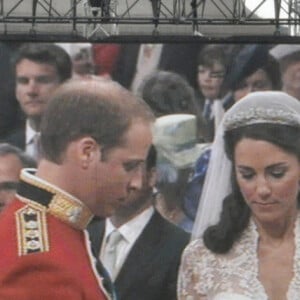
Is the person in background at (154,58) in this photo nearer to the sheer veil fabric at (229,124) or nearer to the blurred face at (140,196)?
the sheer veil fabric at (229,124)

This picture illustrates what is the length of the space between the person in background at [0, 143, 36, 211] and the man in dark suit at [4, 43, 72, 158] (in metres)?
0.03

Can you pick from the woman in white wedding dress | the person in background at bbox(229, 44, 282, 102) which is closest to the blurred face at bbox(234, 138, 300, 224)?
the woman in white wedding dress

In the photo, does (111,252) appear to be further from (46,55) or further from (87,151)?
(46,55)

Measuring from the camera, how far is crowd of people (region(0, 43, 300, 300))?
5.28 metres

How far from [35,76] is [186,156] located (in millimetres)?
733

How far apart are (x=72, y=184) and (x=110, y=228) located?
1.17 ft

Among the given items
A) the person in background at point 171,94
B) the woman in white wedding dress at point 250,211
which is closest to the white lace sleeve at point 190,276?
the woman in white wedding dress at point 250,211

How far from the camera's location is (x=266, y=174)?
5266 mm

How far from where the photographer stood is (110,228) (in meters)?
5.33

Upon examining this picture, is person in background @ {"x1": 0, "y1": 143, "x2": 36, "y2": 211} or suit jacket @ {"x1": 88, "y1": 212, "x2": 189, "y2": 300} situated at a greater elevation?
person in background @ {"x1": 0, "y1": 143, "x2": 36, "y2": 211}

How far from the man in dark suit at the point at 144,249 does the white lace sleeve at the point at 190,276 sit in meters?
0.02

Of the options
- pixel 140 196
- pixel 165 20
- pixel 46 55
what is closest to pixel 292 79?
pixel 140 196

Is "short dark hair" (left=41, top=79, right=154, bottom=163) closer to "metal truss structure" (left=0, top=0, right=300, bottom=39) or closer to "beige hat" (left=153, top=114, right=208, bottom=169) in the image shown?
"beige hat" (left=153, top=114, right=208, bottom=169)

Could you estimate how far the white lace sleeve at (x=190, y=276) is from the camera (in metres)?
5.34
